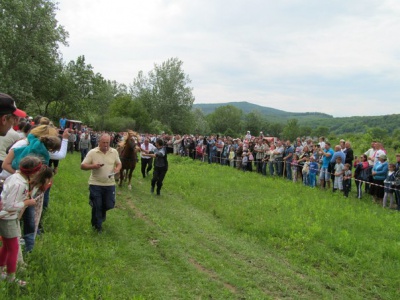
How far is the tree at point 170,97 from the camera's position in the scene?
59719 millimetres

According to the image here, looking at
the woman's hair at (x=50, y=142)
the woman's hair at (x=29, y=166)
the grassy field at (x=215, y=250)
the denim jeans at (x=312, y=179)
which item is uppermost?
the woman's hair at (x=50, y=142)

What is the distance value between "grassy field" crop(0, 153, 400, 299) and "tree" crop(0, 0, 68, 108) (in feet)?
60.5

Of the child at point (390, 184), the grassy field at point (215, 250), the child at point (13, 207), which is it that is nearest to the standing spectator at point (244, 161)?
the grassy field at point (215, 250)

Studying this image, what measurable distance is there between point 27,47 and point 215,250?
89.1ft

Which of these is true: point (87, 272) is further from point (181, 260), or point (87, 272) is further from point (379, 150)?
point (379, 150)

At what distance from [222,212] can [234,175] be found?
680cm

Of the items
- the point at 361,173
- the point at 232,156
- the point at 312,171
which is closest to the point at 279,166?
the point at 312,171

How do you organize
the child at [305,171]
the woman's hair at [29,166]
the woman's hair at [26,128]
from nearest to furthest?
the woman's hair at [29,166] < the woman's hair at [26,128] < the child at [305,171]

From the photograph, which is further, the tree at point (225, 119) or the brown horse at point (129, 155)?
the tree at point (225, 119)

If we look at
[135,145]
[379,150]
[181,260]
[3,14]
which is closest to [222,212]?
[181,260]

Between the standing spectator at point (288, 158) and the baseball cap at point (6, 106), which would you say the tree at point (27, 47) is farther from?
the baseball cap at point (6, 106)

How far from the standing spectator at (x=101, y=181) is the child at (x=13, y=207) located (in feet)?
9.28

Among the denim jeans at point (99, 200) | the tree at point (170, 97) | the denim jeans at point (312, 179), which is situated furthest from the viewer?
the tree at point (170, 97)

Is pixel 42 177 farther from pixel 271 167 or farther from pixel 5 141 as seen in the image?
pixel 271 167
